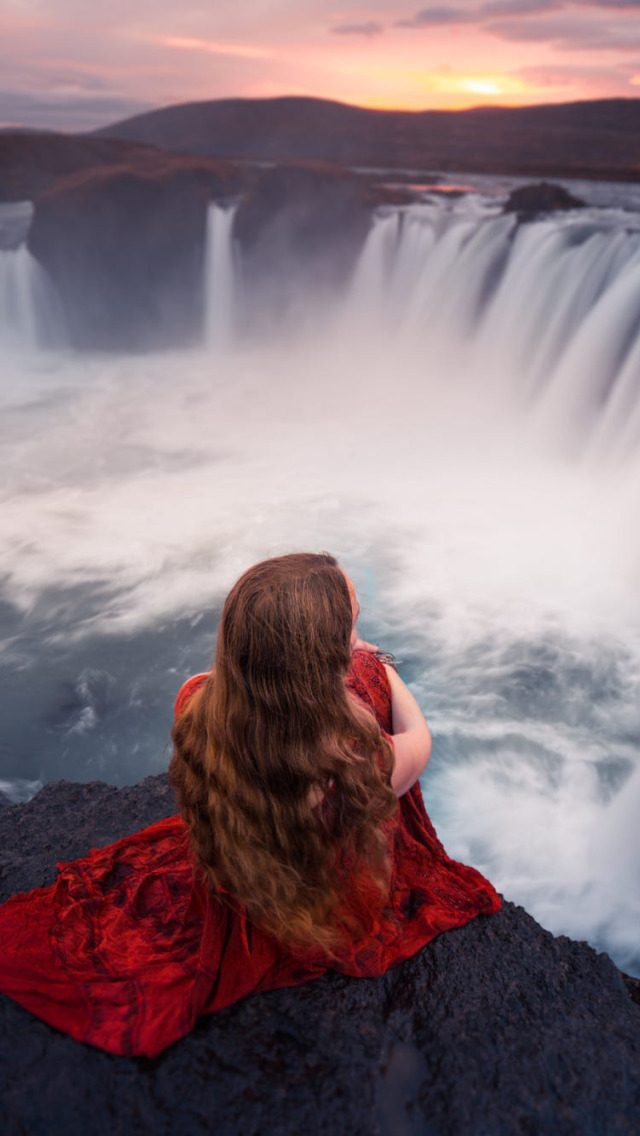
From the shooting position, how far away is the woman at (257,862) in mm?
1584

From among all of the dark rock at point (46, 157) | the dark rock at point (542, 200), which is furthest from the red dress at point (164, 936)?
the dark rock at point (46, 157)

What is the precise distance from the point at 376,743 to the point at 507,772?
325 centimetres

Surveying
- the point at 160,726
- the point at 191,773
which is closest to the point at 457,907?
the point at 191,773

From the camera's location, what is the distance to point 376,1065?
1.84 meters

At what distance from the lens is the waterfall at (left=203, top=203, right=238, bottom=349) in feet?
52.2

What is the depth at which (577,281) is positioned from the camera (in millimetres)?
9781

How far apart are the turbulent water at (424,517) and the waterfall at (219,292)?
1109mm

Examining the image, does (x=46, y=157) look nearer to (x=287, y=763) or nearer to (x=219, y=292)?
(x=219, y=292)

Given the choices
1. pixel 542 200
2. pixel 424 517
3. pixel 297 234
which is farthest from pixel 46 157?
pixel 424 517

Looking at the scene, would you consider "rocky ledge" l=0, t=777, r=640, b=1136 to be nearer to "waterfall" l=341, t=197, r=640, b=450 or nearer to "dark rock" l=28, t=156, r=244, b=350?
"waterfall" l=341, t=197, r=640, b=450

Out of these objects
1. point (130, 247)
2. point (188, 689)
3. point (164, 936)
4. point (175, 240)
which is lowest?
point (164, 936)

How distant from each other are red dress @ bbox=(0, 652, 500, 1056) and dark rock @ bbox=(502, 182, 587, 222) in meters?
12.2

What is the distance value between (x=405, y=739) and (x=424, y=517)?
631cm

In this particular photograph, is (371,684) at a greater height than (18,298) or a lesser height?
greater
